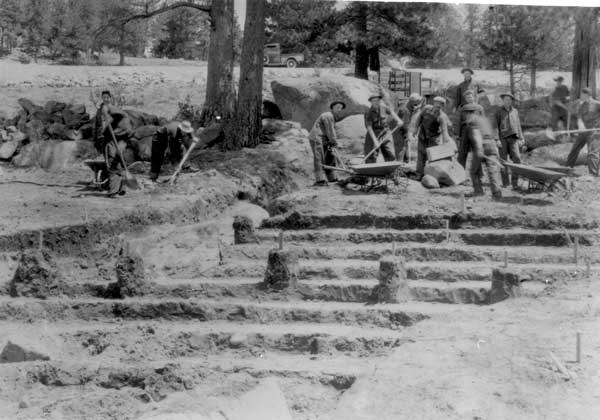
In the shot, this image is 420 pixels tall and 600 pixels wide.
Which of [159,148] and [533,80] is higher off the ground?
[533,80]

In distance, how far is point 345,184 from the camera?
48.3 ft

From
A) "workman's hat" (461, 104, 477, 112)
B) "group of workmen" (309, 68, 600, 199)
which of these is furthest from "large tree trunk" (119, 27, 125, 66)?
"workman's hat" (461, 104, 477, 112)

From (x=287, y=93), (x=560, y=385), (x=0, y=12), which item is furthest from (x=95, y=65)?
(x=560, y=385)

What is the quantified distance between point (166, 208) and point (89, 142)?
2.16m

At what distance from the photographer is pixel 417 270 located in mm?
11086

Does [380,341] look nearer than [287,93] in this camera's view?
Yes

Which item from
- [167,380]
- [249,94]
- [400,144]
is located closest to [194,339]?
[167,380]

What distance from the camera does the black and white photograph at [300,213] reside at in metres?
8.66

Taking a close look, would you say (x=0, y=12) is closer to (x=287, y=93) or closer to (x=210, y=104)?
(x=210, y=104)

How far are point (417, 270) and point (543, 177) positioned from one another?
9.36ft

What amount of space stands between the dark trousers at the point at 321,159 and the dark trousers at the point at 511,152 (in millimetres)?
2837

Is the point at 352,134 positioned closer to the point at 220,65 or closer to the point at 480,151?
the point at 220,65

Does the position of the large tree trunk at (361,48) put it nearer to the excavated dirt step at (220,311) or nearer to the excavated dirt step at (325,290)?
the excavated dirt step at (325,290)

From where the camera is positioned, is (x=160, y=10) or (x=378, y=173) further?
(x=378, y=173)
